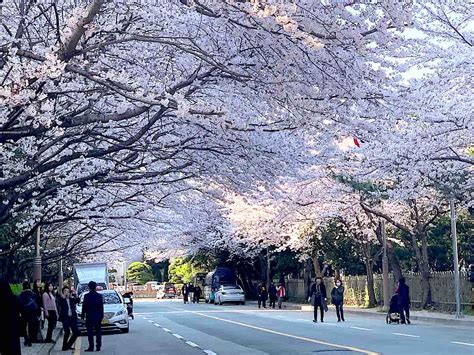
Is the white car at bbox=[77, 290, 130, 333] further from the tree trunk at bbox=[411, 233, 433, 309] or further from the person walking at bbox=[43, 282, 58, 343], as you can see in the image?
the tree trunk at bbox=[411, 233, 433, 309]

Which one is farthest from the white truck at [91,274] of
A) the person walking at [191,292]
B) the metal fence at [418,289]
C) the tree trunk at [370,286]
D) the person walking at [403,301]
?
the person walking at [191,292]

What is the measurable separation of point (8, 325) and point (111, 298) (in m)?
21.3

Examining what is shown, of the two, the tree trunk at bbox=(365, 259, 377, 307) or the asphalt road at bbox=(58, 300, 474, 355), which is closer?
the asphalt road at bbox=(58, 300, 474, 355)

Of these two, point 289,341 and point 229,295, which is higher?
point 229,295

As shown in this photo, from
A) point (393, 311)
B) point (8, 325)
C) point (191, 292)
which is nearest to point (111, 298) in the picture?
point (393, 311)

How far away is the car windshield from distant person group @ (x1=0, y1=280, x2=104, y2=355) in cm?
227

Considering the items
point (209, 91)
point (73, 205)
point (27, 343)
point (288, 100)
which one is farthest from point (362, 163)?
point (288, 100)

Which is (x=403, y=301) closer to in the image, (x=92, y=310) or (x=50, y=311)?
(x=50, y=311)

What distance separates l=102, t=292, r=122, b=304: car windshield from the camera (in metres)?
28.5

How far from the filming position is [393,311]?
28.7m

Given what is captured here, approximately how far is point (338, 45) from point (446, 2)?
1311 cm

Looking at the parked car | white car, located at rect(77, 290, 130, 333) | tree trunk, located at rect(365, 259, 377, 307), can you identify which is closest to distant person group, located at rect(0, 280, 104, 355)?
white car, located at rect(77, 290, 130, 333)

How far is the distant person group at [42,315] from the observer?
7.83 meters

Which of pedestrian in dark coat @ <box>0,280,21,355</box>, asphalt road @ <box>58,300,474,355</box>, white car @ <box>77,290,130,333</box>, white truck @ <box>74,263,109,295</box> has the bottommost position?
asphalt road @ <box>58,300,474,355</box>
